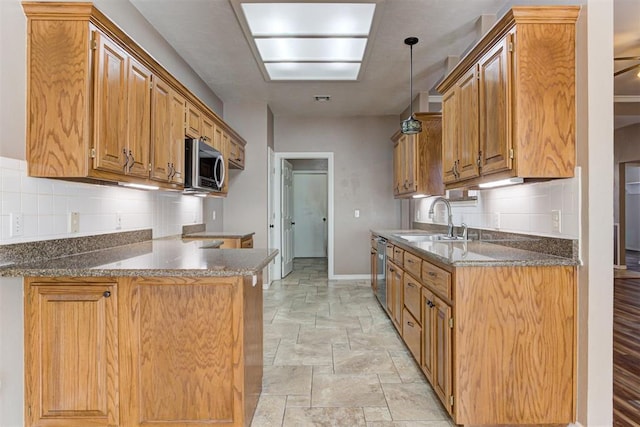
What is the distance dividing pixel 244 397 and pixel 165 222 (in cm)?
220

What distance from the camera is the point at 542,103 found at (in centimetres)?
188

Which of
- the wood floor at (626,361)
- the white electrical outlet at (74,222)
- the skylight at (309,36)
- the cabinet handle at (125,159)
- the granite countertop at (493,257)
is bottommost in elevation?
the wood floor at (626,361)

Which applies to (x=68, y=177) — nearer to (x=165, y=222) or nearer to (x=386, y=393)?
(x=165, y=222)

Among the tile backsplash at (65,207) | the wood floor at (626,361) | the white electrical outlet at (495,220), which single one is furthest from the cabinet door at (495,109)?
the tile backsplash at (65,207)

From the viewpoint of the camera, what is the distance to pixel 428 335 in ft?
7.57

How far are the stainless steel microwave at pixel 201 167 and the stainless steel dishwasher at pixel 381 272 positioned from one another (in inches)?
73.8

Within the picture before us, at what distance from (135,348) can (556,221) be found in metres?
2.29

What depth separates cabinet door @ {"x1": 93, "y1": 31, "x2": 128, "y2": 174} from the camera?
6.19 ft

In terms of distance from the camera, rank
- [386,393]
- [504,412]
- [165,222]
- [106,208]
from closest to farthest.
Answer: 1. [504,412]
2. [386,393]
3. [106,208]
4. [165,222]

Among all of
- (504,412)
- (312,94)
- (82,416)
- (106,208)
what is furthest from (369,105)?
(82,416)

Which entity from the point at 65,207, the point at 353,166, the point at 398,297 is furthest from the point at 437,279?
the point at 353,166

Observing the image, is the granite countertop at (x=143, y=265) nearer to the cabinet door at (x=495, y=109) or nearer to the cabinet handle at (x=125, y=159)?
the cabinet handle at (x=125, y=159)

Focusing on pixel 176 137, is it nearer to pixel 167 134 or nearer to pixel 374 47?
pixel 167 134

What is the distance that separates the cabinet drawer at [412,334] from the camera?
2511 millimetres
